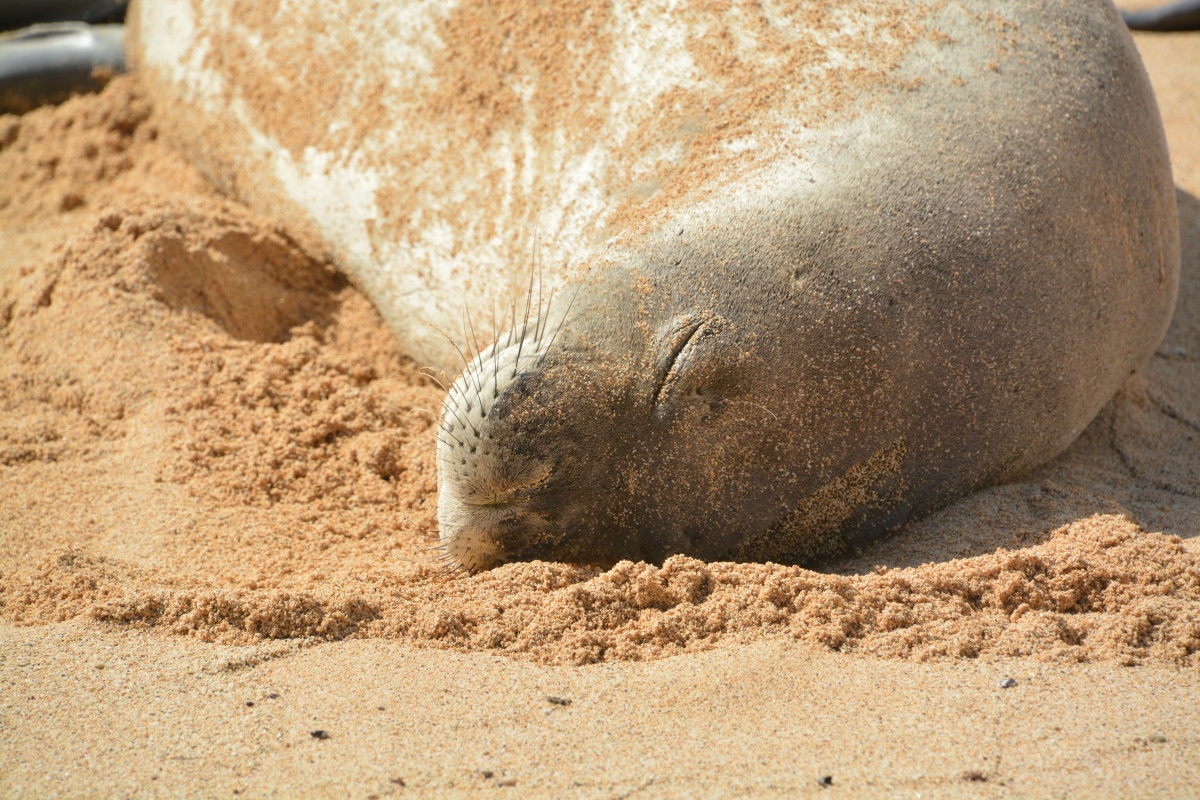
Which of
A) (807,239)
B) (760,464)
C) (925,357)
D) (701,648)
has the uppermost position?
(807,239)

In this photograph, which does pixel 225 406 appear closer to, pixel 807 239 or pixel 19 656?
pixel 19 656

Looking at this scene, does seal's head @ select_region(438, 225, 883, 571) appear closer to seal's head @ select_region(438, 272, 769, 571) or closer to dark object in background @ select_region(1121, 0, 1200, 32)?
seal's head @ select_region(438, 272, 769, 571)

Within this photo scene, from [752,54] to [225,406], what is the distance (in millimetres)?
1793

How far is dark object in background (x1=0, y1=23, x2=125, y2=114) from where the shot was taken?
4871 mm

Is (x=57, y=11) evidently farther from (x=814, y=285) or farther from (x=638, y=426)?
(x=814, y=285)

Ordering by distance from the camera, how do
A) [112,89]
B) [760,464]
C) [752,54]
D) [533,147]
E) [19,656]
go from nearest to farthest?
1. [19,656]
2. [760,464]
3. [752,54]
4. [533,147]
5. [112,89]

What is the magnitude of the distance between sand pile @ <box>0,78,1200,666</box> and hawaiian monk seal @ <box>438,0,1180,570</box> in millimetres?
146

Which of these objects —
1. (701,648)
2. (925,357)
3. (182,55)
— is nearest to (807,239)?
(925,357)

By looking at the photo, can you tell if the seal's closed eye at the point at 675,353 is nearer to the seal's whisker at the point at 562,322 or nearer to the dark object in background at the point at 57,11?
the seal's whisker at the point at 562,322

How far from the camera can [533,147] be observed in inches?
128

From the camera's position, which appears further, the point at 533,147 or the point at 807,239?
the point at 533,147

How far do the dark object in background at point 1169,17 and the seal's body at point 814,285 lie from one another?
3.63 metres

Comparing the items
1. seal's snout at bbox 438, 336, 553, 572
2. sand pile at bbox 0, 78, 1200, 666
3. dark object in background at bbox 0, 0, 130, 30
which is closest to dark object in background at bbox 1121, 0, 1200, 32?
sand pile at bbox 0, 78, 1200, 666

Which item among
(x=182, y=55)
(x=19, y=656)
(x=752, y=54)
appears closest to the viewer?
(x=19, y=656)
